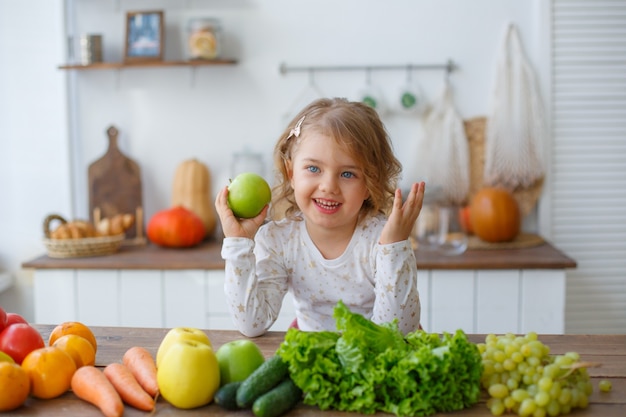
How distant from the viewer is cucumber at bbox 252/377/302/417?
116 centimetres

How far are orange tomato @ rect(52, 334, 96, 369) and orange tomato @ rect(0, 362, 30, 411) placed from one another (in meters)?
0.13

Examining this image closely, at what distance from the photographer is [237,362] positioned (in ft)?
4.17

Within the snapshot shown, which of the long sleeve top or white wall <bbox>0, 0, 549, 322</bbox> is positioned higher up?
white wall <bbox>0, 0, 549, 322</bbox>

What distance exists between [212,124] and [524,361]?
2356 mm

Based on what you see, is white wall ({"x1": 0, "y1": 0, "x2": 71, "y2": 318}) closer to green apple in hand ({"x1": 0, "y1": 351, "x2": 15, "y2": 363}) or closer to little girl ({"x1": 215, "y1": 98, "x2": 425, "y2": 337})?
little girl ({"x1": 215, "y1": 98, "x2": 425, "y2": 337})

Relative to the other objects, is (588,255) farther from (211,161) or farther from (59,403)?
(59,403)

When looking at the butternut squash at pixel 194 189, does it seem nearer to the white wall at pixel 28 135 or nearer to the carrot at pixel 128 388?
the white wall at pixel 28 135

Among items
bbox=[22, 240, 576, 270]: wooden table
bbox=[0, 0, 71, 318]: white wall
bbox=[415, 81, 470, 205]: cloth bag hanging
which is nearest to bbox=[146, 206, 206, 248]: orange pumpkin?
bbox=[22, 240, 576, 270]: wooden table

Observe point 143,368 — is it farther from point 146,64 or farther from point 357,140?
point 146,64

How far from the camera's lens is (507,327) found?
2.79 m

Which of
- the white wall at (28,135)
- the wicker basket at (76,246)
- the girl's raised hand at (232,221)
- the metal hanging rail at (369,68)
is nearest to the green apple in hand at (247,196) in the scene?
the girl's raised hand at (232,221)

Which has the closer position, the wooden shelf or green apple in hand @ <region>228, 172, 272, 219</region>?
green apple in hand @ <region>228, 172, 272, 219</region>

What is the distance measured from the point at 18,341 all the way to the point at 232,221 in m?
0.53

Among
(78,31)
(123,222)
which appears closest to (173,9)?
(78,31)
